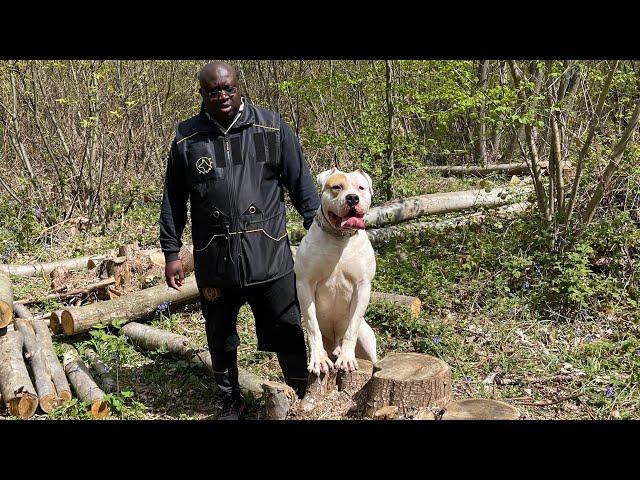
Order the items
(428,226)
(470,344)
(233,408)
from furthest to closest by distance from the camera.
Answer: (428,226), (470,344), (233,408)

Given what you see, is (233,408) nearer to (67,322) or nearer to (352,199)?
(352,199)

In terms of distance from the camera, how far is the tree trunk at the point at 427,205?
27.9ft

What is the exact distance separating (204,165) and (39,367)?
2385 mm

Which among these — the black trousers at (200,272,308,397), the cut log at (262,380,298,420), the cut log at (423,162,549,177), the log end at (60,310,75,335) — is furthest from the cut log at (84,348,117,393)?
the cut log at (423,162,549,177)

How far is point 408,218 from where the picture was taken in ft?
28.7

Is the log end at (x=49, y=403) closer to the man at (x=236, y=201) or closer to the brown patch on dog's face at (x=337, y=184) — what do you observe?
the man at (x=236, y=201)

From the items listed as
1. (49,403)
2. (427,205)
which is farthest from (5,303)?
(427,205)

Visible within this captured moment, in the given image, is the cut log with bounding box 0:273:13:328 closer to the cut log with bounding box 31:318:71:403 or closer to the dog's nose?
the cut log with bounding box 31:318:71:403

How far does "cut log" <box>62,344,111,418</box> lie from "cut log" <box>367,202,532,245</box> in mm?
3785

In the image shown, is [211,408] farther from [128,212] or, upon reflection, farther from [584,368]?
[128,212]

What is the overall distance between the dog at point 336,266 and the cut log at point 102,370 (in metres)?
2.23

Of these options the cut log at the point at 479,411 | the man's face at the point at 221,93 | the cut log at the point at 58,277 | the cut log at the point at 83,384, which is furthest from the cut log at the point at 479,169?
the cut log at the point at 479,411

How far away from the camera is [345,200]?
357cm

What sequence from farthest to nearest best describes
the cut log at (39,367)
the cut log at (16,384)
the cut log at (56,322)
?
the cut log at (56,322) → the cut log at (39,367) → the cut log at (16,384)
